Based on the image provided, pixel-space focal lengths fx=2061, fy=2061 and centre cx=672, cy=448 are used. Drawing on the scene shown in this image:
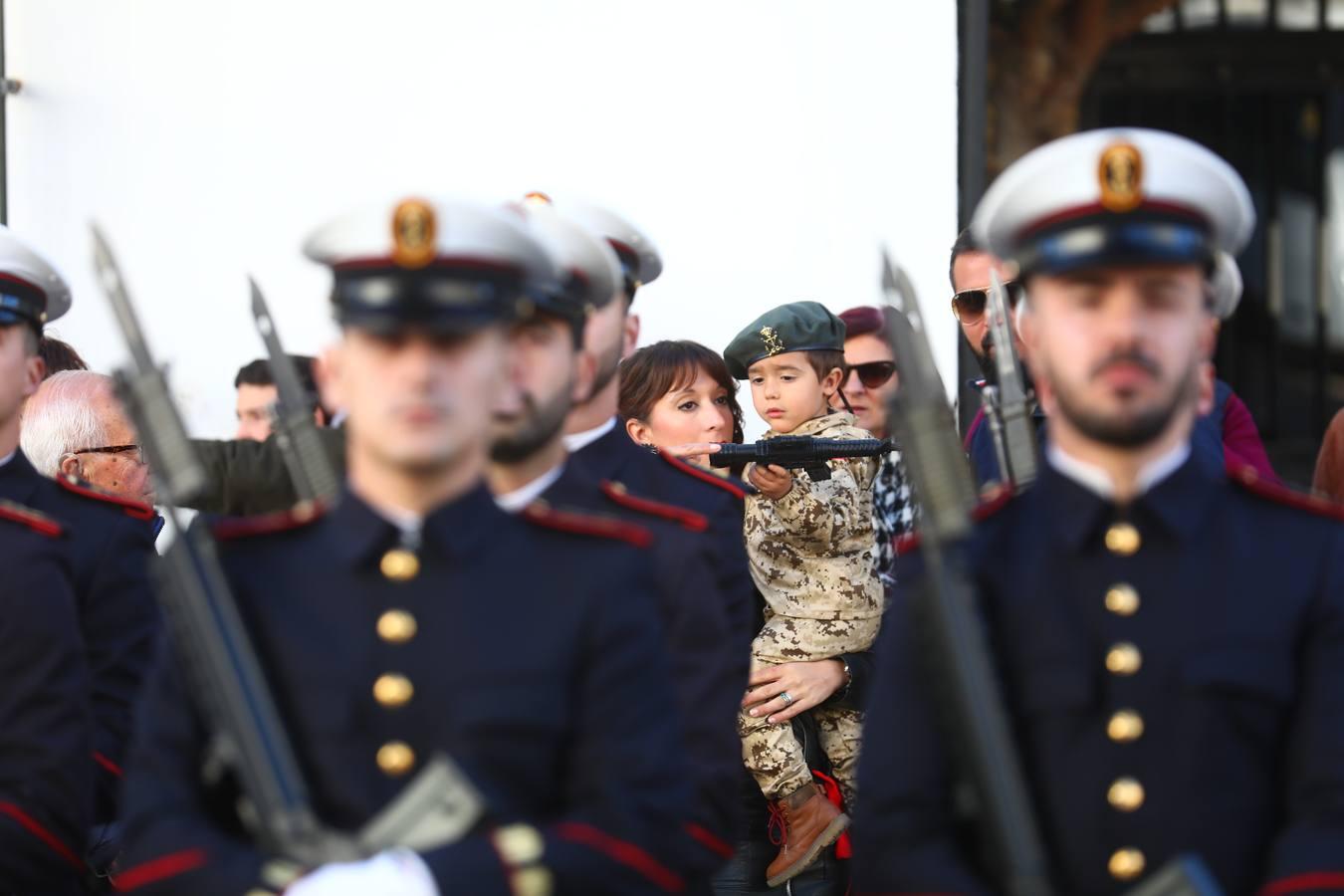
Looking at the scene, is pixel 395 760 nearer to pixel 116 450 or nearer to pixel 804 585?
pixel 116 450

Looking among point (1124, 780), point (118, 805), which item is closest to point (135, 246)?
point (118, 805)

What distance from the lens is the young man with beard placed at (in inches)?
119

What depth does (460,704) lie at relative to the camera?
7.85 ft

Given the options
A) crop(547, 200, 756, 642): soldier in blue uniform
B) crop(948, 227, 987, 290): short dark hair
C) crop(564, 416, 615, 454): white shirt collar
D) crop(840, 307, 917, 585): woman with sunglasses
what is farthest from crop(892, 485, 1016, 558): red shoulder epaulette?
crop(840, 307, 917, 585): woman with sunglasses

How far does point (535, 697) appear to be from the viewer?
239cm

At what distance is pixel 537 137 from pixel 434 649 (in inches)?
165

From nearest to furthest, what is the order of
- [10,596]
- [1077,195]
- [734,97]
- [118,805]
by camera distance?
1. [1077,195]
2. [10,596]
3. [118,805]
4. [734,97]

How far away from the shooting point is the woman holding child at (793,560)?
496 cm

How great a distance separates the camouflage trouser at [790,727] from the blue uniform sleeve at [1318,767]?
2.59m

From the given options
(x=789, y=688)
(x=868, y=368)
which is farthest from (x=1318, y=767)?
(x=868, y=368)

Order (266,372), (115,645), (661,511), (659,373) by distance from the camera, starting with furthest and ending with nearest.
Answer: (266,372) → (659,373) → (115,645) → (661,511)

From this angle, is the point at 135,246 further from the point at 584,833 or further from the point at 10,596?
the point at 584,833

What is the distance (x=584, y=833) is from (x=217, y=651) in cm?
46

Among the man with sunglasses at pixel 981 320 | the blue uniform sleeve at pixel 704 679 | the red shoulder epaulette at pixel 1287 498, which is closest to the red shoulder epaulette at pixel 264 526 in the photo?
the blue uniform sleeve at pixel 704 679
